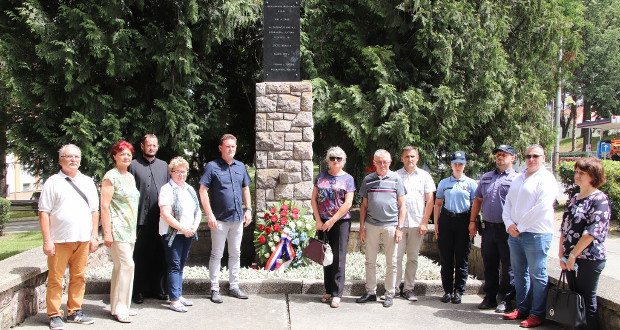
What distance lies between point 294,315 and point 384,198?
1401 mm

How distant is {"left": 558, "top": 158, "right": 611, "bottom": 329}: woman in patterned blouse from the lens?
379 centimetres

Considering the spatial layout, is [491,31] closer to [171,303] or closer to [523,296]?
[523,296]

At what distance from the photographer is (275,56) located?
6.82 m

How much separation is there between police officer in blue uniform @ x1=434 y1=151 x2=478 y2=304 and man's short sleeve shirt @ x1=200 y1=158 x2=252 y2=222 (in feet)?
6.75

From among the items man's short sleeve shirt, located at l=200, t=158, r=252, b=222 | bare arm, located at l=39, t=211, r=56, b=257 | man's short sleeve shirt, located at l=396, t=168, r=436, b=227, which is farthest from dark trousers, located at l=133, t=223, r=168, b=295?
man's short sleeve shirt, located at l=396, t=168, r=436, b=227

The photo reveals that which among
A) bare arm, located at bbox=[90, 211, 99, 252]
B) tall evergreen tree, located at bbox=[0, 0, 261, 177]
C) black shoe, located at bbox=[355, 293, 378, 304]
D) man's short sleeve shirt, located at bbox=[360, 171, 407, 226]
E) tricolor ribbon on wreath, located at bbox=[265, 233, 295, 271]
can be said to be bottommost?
black shoe, located at bbox=[355, 293, 378, 304]

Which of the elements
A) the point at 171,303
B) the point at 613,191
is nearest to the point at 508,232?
the point at 171,303

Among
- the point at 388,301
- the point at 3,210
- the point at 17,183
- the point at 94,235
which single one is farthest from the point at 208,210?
the point at 17,183

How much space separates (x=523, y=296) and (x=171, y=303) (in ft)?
10.6

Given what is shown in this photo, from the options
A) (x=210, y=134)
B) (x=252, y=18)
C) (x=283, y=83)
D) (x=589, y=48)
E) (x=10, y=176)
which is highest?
(x=589, y=48)

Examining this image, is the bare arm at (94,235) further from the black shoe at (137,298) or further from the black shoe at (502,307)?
the black shoe at (502,307)

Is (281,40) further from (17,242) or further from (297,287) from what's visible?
(17,242)

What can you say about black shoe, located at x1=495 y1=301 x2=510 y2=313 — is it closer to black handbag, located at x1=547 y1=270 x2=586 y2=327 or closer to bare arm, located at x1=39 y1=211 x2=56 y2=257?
black handbag, located at x1=547 y1=270 x2=586 y2=327

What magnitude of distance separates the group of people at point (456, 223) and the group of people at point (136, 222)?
0.99 m
